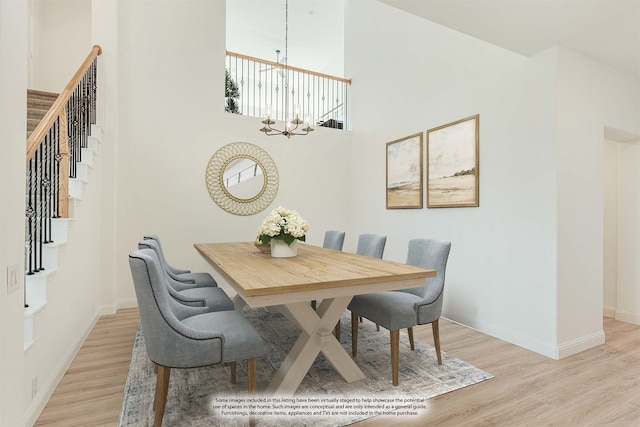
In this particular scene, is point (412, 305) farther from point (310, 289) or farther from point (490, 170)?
point (490, 170)

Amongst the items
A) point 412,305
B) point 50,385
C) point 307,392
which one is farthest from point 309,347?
point 50,385

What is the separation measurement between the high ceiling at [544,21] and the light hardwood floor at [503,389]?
101 inches

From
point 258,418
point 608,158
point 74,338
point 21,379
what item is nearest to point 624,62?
point 608,158

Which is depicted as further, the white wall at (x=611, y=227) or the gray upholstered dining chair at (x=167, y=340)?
the white wall at (x=611, y=227)

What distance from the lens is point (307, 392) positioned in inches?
81.7

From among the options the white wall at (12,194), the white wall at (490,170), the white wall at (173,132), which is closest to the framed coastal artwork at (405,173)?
the white wall at (490,170)

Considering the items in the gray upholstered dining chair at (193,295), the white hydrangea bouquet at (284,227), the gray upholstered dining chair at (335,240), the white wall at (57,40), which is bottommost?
the gray upholstered dining chair at (193,295)

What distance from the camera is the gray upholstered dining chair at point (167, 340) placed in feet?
5.27

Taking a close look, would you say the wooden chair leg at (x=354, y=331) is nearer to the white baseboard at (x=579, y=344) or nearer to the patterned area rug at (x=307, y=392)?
the patterned area rug at (x=307, y=392)

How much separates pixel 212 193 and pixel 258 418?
330 centimetres

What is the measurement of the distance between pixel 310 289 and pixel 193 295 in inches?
55.6

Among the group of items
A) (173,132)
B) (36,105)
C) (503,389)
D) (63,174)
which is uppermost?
(36,105)

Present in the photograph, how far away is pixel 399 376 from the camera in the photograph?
2.31 metres

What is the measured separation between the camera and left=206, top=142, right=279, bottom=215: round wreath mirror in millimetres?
4598
